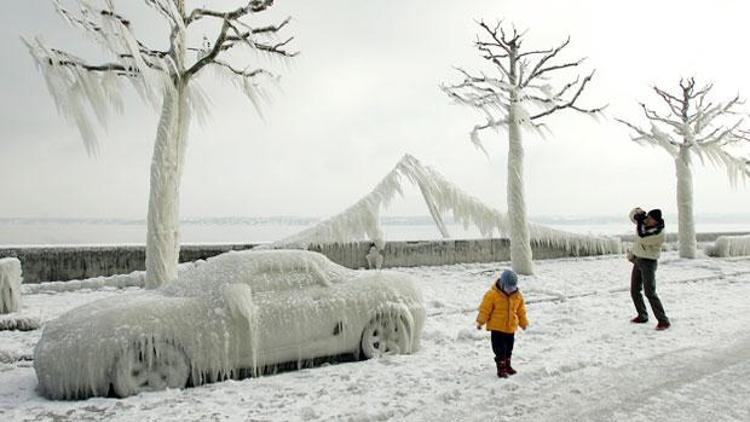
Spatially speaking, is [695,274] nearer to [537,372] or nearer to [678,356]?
[678,356]

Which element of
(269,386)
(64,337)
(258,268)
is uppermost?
(258,268)

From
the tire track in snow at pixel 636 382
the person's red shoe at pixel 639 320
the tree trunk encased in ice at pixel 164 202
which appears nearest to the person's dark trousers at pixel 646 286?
the person's red shoe at pixel 639 320

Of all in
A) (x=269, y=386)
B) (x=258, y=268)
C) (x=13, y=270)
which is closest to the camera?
(x=269, y=386)

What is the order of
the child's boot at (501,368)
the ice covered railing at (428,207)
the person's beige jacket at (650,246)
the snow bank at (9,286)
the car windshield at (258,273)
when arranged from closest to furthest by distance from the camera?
the child's boot at (501,368)
the car windshield at (258,273)
the person's beige jacket at (650,246)
the snow bank at (9,286)
the ice covered railing at (428,207)

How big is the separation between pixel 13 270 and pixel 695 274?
60.5ft

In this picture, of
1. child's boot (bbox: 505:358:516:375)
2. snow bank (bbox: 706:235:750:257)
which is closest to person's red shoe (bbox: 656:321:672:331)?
child's boot (bbox: 505:358:516:375)

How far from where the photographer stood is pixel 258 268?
686 cm

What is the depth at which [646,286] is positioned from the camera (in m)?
9.36

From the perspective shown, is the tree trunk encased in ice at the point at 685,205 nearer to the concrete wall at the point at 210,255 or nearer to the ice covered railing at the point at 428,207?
the concrete wall at the point at 210,255

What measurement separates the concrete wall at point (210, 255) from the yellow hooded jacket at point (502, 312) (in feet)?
33.8

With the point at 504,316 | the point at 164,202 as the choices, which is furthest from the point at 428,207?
the point at 504,316

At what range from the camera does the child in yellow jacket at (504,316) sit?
641 cm

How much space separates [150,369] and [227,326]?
3.02 ft

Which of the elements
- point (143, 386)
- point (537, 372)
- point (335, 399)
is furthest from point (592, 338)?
point (143, 386)
